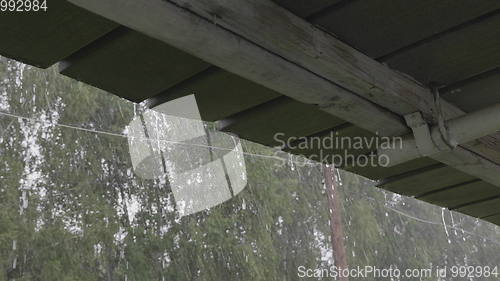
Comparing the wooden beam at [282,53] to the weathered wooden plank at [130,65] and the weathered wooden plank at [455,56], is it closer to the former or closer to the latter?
the weathered wooden plank at [455,56]

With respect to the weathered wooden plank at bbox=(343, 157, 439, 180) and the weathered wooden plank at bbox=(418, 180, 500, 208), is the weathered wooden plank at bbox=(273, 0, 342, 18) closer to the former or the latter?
the weathered wooden plank at bbox=(343, 157, 439, 180)

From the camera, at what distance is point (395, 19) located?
1.51 meters

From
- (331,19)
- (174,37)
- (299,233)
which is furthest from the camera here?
(299,233)

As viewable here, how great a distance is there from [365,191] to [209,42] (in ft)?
64.1

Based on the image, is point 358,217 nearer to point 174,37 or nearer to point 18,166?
point 18,166

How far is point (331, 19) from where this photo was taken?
1.50 m

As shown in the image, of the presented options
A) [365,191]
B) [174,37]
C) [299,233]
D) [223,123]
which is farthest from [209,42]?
[365,191]

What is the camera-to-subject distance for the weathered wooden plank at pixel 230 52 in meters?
1.13

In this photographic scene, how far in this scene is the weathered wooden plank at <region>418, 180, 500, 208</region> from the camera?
240cm

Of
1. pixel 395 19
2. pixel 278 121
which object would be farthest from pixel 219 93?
pixel 395 19

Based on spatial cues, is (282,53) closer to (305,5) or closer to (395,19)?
(305,5)

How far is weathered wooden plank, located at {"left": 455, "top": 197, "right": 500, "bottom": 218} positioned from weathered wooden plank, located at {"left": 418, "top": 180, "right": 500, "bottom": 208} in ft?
0.20

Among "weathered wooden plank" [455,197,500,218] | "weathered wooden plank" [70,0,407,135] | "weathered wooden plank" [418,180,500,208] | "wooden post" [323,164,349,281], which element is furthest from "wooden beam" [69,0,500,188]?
"wooden post" [323,164,349,281]

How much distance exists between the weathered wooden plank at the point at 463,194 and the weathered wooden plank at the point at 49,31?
151cm
